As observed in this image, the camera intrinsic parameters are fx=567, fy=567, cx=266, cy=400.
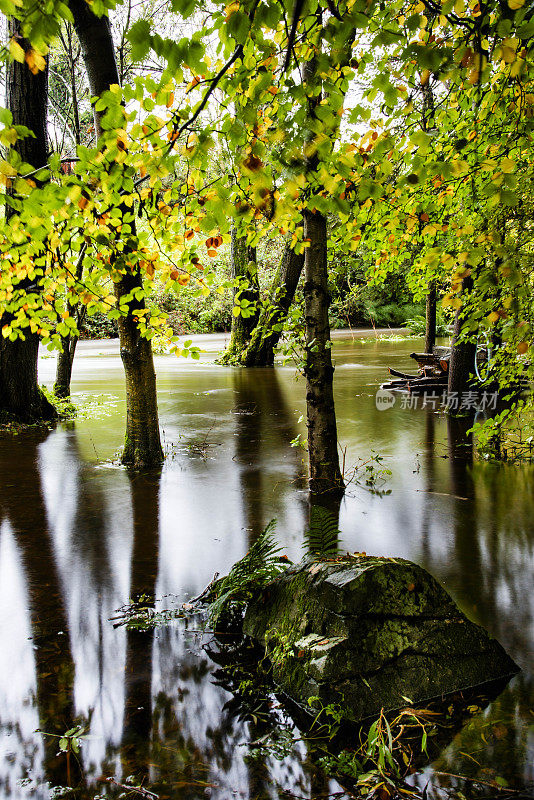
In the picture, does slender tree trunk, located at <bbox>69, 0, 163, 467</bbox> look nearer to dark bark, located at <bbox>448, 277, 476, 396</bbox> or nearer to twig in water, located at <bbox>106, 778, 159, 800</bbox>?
twig in water, located at <bbox>106, 778, 159, 800</bbox>

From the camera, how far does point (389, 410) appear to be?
13.2m

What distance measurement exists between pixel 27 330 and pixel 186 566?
7.60 meters

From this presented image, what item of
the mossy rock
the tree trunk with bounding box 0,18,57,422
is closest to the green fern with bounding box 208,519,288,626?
the mossy rock

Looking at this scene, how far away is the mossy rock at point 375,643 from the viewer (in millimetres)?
3168

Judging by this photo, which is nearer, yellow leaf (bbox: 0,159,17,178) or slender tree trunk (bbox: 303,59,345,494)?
yellow leaf (bbox: 0,159,17,178)

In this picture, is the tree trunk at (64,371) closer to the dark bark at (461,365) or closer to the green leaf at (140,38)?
the dark bark at (461,365)

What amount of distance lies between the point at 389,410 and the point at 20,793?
11352 millimetres

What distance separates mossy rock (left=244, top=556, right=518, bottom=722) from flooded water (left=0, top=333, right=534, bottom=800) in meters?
0.28

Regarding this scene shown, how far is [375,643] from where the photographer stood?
10.7 ft

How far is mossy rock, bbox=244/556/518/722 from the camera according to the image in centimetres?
317

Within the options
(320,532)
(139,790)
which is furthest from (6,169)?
(320,532)

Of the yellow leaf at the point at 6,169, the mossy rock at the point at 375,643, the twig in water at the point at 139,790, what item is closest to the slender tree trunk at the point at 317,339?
the mossy rock at the point at 375,643

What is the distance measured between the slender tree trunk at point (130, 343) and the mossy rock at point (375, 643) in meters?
3.94

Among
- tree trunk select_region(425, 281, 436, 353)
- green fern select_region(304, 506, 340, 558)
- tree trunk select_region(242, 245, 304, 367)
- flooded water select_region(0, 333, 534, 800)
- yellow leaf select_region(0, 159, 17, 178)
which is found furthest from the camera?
tree trunk select_region(425, 281, 436, 353)
